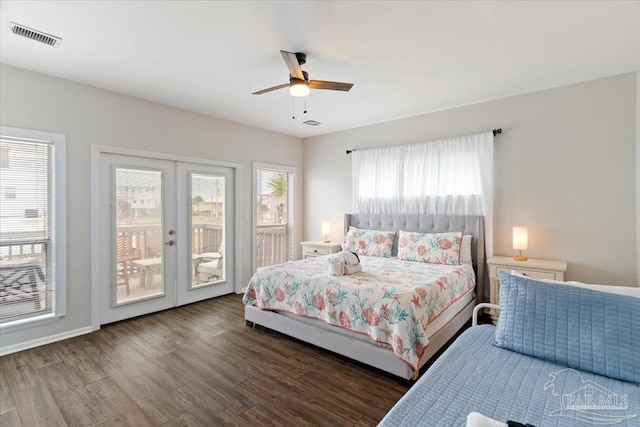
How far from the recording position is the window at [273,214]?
17.7 feet

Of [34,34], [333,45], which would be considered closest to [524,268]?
[333,45]

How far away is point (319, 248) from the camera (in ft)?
17.4

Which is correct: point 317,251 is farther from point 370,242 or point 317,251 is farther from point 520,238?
point 520,238

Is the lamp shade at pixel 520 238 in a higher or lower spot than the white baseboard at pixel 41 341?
higher

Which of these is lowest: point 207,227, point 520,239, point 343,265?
point 343,265

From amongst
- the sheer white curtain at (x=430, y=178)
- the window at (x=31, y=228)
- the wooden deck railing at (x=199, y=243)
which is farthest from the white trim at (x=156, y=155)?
the sheer white curtain at (x=430, y=178)

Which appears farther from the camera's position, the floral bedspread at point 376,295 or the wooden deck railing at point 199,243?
the wooden deck railing at point 199,243

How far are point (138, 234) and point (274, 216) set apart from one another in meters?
2.35

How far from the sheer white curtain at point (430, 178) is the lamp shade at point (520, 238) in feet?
1.15

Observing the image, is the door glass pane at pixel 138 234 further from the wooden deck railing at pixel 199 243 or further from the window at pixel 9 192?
the window at pixel 9 192

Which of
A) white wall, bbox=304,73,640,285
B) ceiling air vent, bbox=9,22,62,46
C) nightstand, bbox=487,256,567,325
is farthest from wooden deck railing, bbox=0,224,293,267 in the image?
nightstand, bbox=487,256,567,325

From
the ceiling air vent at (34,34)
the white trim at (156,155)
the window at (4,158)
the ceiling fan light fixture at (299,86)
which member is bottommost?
the window at (4,158)

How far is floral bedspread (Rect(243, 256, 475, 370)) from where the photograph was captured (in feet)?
7.89

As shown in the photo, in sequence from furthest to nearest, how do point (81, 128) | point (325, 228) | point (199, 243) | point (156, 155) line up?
point (325, 228)
point (199, 243)
point (156, 155)
point (81, 128)
